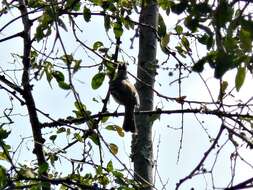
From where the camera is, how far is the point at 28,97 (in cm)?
452

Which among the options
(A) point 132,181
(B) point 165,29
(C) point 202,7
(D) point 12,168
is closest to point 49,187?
(D) point 12,168

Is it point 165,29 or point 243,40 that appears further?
point 165,29

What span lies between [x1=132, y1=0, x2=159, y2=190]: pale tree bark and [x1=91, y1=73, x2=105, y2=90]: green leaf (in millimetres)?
725

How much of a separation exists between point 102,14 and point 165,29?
459 millimetres

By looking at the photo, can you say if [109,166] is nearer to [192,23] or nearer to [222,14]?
[192,23]

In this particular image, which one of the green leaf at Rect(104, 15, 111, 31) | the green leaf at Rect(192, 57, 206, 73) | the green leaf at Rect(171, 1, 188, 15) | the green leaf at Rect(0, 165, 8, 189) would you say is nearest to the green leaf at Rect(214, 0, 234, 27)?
the green leaf at Rect(192, 57, 206, 73)

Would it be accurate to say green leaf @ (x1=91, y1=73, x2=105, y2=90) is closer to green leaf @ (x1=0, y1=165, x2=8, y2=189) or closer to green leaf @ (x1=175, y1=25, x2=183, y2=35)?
green leaf @ (x1=175, y1=25, x2=183, y2=35)

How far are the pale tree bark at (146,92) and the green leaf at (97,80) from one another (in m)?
0.73

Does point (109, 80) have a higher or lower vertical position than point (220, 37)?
higher

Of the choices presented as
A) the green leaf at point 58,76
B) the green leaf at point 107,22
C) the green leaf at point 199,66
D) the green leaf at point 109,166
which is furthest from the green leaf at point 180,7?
the green leaf at point 58,76

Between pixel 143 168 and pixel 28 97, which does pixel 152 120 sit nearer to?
pixel 143 168

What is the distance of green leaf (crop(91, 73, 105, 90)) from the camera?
164 inches

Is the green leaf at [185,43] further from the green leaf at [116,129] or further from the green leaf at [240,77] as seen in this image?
the green leaf at [240,77]

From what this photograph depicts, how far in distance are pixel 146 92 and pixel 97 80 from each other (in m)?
1.10
